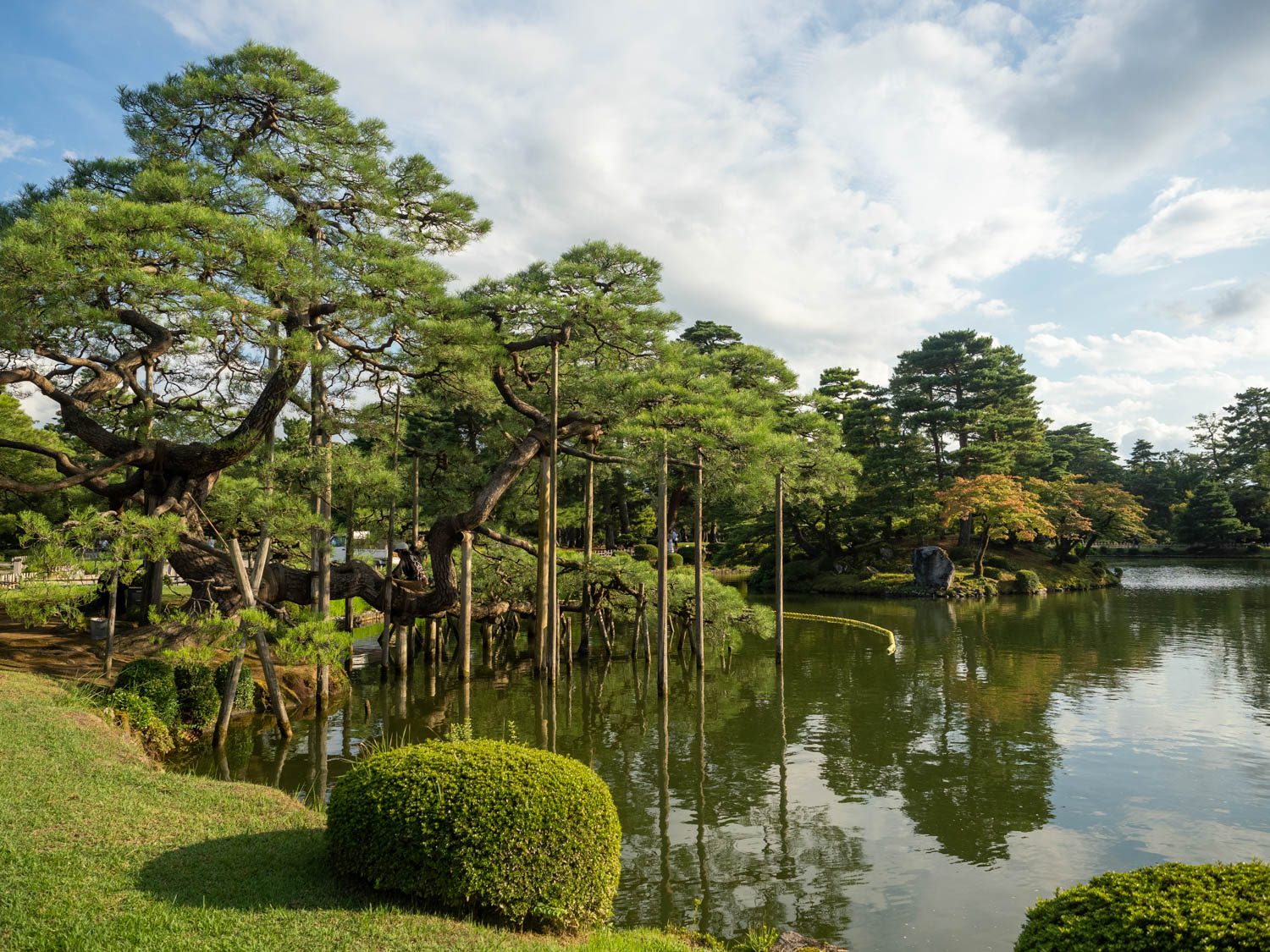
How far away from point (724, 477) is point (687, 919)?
8.99m

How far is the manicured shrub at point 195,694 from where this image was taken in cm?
1056

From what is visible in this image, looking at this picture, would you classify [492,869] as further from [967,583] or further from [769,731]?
[967,583]

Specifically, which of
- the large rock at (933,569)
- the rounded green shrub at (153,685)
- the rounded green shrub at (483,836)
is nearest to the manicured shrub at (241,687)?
the rounded green shrub at (153,685)

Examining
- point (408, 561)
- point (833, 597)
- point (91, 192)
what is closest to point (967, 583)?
point (833, 597)

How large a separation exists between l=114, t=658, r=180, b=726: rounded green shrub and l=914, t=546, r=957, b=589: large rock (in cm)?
2864

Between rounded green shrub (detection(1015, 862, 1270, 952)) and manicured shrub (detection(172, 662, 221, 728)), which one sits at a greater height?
rounded green shrub (detection(1015, 862, 1270, 952))

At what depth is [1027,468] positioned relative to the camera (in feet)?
131

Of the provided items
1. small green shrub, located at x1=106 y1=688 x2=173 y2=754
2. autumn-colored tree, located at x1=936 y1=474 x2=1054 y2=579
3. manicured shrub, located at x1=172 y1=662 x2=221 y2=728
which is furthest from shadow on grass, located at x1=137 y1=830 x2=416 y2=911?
autumn-colored tree, located at x1=936 y1=474 x2=1054 y2=579

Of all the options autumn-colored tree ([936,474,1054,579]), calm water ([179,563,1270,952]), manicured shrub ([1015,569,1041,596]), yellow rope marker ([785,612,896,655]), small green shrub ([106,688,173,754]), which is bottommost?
calm water ([179,563,1270,952])

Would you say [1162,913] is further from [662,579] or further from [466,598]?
[466,598]

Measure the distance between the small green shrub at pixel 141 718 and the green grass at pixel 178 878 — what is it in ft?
8.40

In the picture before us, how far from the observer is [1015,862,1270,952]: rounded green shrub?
295 centimetres

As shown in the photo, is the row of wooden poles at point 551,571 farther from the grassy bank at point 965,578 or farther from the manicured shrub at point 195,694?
the grassy bank at point 965,578

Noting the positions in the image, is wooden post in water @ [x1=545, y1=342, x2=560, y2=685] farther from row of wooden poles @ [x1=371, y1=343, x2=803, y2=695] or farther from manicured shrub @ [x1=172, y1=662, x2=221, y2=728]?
manicured shrub @ [x1=172, y1=662, x2=221, y2=728]
